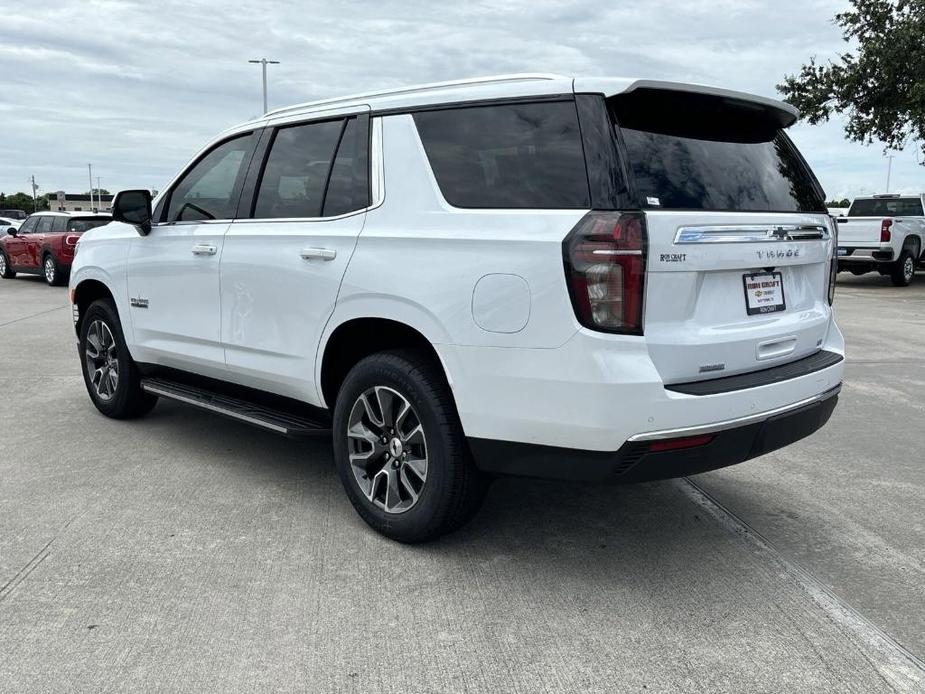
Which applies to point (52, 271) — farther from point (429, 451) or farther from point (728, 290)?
point (728, 290)

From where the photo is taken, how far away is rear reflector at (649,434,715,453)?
2.95 m

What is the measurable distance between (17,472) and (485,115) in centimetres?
328

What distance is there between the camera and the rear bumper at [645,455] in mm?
2959

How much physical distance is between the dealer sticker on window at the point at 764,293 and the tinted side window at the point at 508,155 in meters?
0.80

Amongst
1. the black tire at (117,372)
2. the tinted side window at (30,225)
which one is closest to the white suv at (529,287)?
the black tire at (117,372)

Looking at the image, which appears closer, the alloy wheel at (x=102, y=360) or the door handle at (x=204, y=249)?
the door handle at (x=204, y=249)

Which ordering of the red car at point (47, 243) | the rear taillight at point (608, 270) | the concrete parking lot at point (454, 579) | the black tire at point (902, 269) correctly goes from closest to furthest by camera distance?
the concrete parking lot at point (454, 579)
the rear taillight at point (608, 270)
the red car at point (47, 243)
the black tire at point (902, 269)

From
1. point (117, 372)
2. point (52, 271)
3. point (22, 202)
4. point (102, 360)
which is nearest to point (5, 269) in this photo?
point (52, 271)

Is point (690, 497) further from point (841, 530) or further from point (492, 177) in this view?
point (492, 177)

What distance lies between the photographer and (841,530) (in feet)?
12.8

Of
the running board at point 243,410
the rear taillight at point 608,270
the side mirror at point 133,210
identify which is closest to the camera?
the rear taillight at point 608,270

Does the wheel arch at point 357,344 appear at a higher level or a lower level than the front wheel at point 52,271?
higher

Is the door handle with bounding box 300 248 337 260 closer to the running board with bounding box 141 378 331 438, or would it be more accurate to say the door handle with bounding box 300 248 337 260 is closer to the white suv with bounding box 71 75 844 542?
the white suv with bounding box 71 75 844 542

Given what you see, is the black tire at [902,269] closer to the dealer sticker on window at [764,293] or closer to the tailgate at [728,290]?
the tailgate at [728,290]
